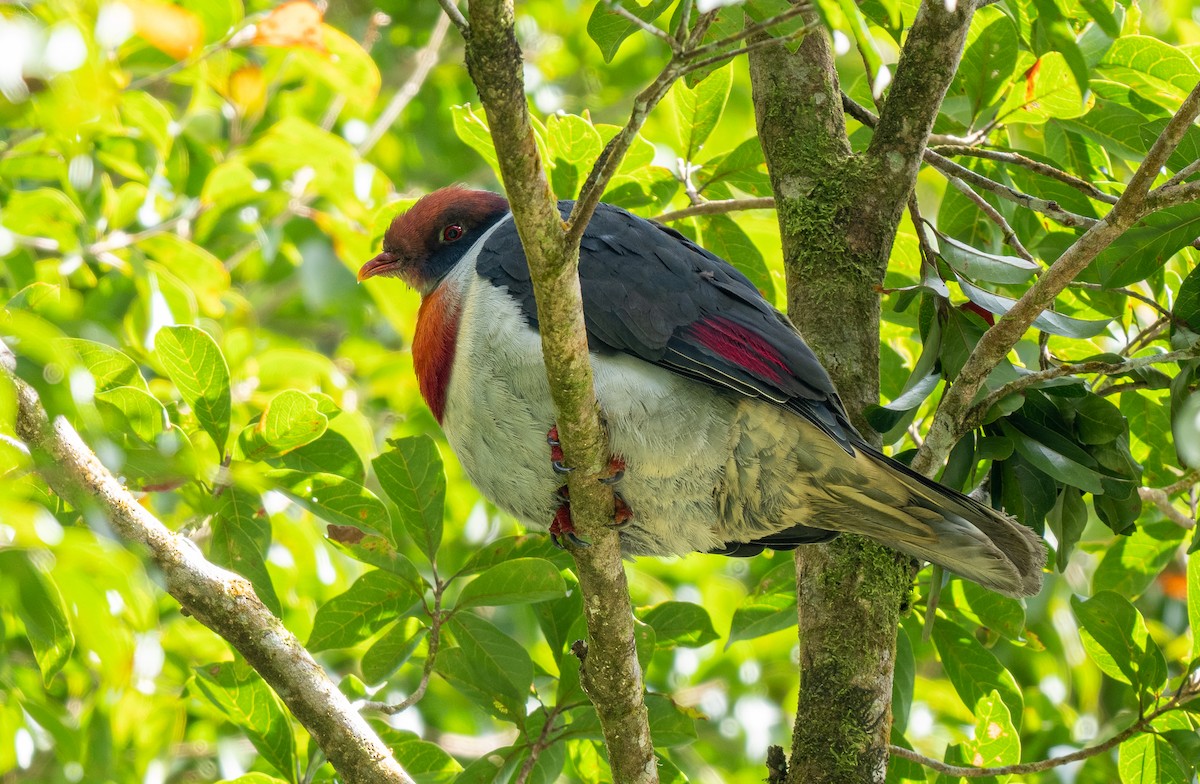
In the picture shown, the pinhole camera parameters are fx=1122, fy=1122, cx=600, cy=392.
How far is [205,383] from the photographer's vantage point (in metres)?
3.27

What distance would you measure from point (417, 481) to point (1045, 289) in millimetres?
1877

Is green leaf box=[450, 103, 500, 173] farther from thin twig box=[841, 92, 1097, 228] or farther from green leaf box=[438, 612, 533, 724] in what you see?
green leaf box=[438, 612, 533, 724]

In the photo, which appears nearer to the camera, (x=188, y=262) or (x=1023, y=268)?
(x=1023, y=268)

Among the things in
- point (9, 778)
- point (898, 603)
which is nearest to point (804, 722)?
point (898, 603)

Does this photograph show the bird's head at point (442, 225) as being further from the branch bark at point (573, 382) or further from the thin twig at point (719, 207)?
the branch bark at point (573, 382)

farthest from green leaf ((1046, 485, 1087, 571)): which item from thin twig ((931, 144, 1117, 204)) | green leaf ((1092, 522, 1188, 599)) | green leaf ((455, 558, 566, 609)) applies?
green leaf ((455, 558, 566, 609))

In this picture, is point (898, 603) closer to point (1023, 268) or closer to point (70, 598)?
point (1023, 268)

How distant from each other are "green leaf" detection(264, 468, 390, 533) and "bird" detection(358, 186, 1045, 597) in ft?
1.07

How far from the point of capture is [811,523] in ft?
10.7

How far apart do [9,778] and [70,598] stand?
10.3 feet

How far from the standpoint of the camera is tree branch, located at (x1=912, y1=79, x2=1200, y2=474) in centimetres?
247

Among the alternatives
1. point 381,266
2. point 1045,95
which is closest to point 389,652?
point 381,266

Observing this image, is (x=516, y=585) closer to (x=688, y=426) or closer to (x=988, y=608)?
(x=688, y=426)

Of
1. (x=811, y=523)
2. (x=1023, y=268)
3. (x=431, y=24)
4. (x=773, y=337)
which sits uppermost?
(x=431, y=24)
